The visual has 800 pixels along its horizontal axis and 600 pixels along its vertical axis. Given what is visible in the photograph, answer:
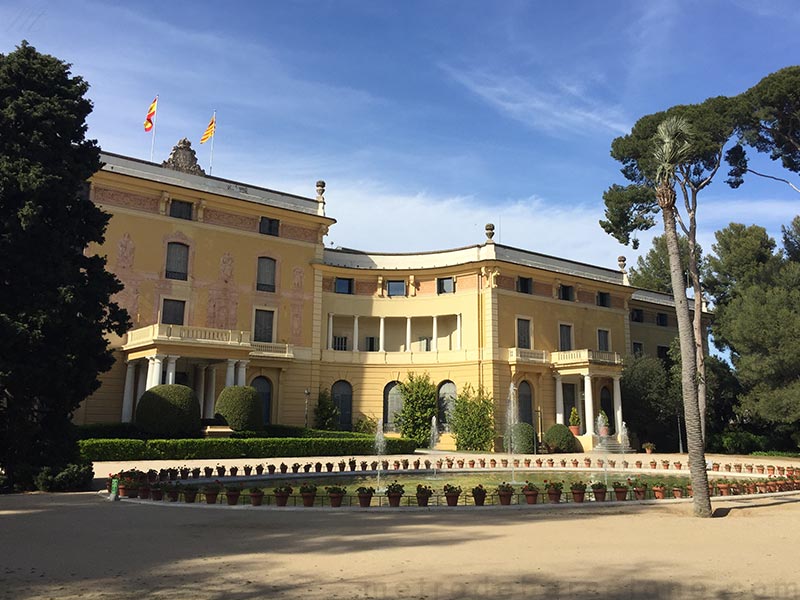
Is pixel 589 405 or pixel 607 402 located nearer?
pixel 589 405

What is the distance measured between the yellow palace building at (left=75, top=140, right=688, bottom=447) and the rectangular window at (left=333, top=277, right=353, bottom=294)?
0.09 meters

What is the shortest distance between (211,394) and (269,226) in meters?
10.4

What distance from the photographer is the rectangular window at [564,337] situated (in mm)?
43250

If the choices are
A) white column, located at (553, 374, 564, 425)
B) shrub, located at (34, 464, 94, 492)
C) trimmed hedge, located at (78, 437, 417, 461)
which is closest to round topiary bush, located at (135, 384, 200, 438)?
trimmed hedge, located at (78, 437, 417, 461)

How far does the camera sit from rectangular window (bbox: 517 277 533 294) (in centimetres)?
4175

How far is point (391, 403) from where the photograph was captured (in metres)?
40.9

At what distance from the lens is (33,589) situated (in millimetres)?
6922

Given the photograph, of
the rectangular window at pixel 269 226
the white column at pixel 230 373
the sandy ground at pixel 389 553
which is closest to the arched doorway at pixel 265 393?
the white column at pixel 230 373

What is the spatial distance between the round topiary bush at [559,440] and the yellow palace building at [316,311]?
52.2 inches

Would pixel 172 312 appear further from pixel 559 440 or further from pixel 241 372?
pixel 559 440

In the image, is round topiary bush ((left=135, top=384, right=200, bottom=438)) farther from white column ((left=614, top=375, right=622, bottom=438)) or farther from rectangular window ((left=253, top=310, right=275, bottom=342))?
white column ((left=614, top=375, right=622, bottom=438))

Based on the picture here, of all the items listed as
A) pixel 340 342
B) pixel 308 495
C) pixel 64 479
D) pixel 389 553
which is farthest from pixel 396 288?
pixel 389 553

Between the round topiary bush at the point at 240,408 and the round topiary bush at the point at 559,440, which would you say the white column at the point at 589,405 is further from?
the round topiary bush at the point at 240,408

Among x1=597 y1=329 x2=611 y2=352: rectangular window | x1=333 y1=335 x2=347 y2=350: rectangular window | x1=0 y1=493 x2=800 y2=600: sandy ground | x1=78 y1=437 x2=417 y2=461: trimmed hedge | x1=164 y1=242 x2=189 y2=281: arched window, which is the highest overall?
x1=164 y1=242 x2=189 y2=281: arched window
